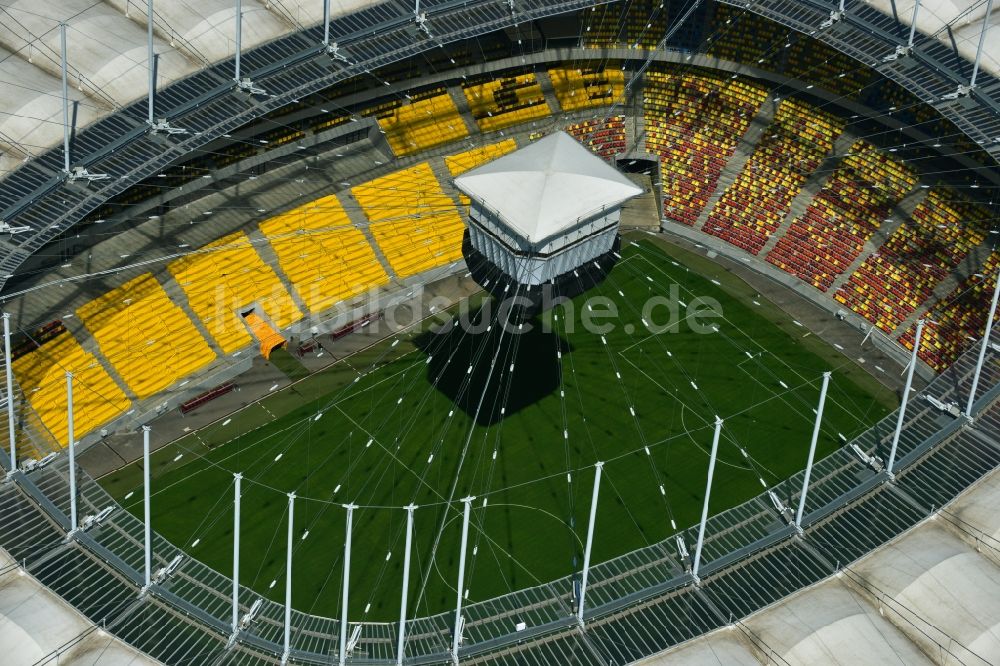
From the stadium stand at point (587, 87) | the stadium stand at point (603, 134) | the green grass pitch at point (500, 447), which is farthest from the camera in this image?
the stadium stand at point (587, 87)

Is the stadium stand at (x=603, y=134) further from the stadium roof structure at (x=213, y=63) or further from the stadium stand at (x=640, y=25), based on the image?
the stadium roof structure at (x=213, y=63)

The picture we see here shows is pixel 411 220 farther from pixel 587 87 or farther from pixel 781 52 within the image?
pixel 781 52

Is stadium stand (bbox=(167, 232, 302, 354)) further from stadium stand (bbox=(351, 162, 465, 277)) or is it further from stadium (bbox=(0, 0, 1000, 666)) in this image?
stadium stand (bbox=(351, 162, 465, 277))

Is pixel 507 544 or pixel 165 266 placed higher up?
pixel 165 266

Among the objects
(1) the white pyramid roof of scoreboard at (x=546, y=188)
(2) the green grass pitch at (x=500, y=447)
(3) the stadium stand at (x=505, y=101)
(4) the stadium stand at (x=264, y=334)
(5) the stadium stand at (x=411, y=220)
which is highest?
(3) the stadium stand at (x=505, y=101)

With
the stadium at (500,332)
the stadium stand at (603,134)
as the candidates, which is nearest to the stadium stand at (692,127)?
the stadium at (500,332)

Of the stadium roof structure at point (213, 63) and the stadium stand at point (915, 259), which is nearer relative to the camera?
the stadium roof structure at point (213, 63)

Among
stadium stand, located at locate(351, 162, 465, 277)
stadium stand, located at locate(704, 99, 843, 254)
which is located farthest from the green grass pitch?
Answer: stadium stand, located at locate(351, 162, 465, 277)

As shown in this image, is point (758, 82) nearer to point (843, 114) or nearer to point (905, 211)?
point (843, 114)

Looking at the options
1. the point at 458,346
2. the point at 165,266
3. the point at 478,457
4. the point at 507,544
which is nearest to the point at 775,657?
the point at 507,544
